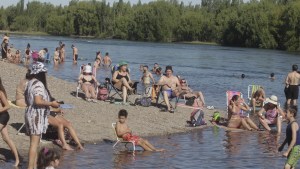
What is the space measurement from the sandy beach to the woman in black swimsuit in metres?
0.57

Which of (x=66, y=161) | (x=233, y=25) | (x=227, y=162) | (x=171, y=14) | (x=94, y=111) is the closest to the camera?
(x=66, y=161)

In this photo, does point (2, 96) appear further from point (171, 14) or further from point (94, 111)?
point (171, 14)

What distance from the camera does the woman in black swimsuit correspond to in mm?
17062

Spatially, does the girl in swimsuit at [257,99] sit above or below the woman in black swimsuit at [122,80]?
below

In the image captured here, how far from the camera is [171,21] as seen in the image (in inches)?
5177

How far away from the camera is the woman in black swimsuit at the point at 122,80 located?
56.0 feet

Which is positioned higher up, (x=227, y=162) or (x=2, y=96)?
(x=2, y=96)

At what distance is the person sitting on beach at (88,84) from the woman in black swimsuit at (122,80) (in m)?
0.67

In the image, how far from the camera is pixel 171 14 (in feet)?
438

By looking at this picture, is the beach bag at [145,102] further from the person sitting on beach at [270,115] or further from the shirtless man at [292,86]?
the shirtless man at [292,86]

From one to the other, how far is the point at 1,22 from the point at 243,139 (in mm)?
155057

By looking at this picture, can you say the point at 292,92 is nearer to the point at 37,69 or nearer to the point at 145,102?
the point at 145,102

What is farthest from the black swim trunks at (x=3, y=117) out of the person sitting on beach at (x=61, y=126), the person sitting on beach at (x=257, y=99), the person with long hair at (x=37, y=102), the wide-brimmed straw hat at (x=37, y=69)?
the person sitting on beach at (x=257, y=99)

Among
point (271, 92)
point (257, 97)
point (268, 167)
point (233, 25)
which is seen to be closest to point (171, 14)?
point (233, 25)
